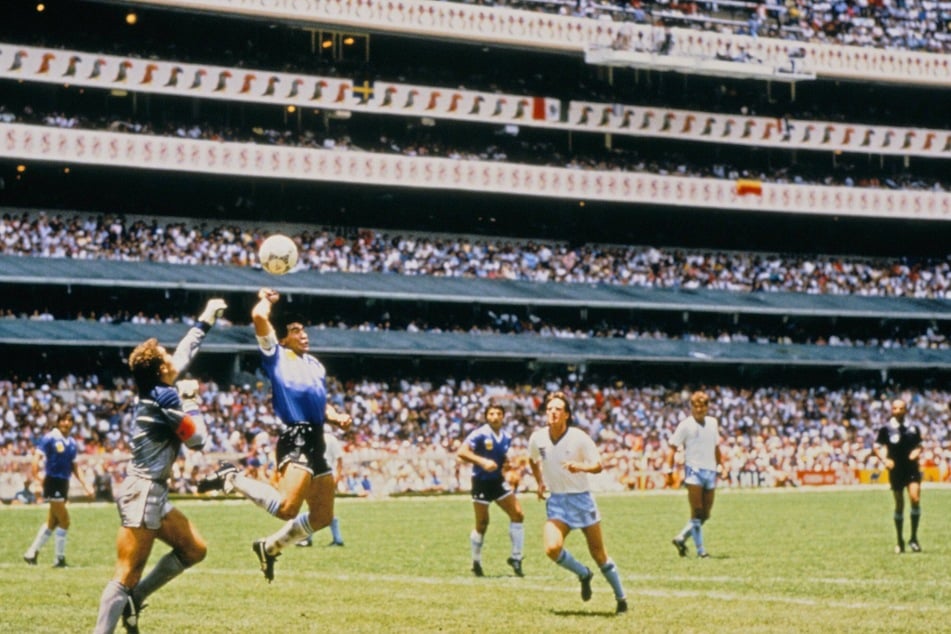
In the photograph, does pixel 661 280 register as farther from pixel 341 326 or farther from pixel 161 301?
pixel 161 301

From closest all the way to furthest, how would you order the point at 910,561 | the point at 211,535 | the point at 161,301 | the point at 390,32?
the point at 910,561 < the point at 211,535 < the point at 161,301 < the point at 390,32

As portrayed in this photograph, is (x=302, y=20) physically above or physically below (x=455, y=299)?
above

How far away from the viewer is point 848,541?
24938 mm

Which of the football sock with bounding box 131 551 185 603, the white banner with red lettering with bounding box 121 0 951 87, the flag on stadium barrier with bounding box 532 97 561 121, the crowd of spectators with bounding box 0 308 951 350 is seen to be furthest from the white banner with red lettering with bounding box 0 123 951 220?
the football sock with bounding box 131 551 185 603

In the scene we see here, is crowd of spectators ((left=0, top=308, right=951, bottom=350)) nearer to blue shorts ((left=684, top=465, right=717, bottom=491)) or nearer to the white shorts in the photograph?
blue shorts ((left=684, top=465, right=717, bottom=491))

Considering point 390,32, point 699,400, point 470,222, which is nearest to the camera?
point 699,400

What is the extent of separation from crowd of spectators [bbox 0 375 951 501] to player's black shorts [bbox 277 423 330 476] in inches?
1035

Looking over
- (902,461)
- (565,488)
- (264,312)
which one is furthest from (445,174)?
(264,312)

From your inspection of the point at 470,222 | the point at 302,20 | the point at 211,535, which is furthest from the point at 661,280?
the point at 211,535

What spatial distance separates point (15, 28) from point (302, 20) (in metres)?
10.3

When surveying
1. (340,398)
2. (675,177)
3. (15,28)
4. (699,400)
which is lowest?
(340,398)

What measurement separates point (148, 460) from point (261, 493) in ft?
6.43

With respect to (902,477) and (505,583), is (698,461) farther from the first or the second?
(505,583)

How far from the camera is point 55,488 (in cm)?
2206
